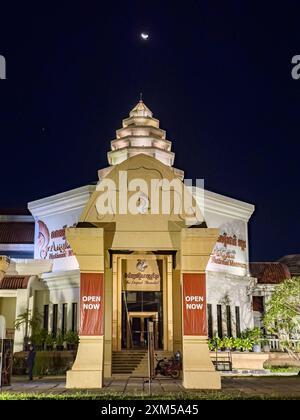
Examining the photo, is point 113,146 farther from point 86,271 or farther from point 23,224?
point 86,271

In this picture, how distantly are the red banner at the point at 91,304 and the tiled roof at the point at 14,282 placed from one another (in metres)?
14.5

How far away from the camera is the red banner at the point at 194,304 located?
14.4 metres

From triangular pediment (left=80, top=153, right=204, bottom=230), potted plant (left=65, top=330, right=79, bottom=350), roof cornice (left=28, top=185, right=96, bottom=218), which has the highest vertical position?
roof cornice (left=28, top=185, right=96, bottom=218)

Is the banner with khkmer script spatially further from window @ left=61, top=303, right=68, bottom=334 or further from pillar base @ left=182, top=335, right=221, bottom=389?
window @ left=61, top=303, right=68, bottom=334

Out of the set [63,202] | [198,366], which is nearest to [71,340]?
[63,202]

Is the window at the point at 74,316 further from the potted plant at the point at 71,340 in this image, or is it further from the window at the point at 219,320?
the window at the point at 219,320

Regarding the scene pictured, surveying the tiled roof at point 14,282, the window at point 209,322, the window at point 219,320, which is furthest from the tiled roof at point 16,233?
the window at point 219,320

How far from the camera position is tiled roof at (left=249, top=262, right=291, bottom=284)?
1299 inches

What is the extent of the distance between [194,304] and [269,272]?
66.4 feet

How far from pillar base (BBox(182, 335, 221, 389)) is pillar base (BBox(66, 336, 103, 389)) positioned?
233cm

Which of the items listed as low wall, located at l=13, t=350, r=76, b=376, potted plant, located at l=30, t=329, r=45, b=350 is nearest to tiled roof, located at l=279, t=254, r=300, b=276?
potted plant, located at l=30, t=329, r=45, b=350

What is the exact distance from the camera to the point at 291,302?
75.8ft

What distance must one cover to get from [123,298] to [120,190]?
11.8 m
